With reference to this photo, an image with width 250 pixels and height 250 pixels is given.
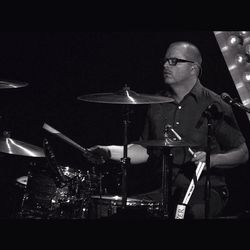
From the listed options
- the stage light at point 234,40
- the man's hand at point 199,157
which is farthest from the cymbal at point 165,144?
the stage light at point 234,40

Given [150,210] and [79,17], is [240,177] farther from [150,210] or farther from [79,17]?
[79,17]

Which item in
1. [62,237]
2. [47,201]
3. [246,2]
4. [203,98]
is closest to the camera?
[62,237]

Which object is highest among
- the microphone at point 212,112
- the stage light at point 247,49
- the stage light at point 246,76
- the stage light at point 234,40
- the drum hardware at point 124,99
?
the stage light at point 234,40

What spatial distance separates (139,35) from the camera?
17.3 ft

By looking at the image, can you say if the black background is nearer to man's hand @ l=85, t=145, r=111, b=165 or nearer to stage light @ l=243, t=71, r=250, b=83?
stage light @ l=243, t=71, r=250, b=83

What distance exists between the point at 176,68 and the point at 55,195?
1486 millimetres

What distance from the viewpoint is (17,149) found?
4.52 m

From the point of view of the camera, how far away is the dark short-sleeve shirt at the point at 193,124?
5000 mm

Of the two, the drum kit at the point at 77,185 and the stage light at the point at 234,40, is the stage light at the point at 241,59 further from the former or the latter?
the drum kit at the point at 77,185

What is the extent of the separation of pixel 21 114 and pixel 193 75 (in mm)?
1543

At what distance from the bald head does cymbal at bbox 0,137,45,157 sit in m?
1.45

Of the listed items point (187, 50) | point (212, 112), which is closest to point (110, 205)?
point (212, 112)

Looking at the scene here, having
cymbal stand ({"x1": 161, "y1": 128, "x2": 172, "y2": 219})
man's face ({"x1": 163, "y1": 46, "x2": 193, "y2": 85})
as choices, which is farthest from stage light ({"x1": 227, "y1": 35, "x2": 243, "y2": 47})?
cymbal stand ({"x1": 161, "y1": 128, "x2": 172, "y2": 219})

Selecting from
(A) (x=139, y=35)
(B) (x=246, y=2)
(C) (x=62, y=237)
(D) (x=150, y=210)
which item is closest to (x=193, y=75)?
(A) (x=139, y=35)
